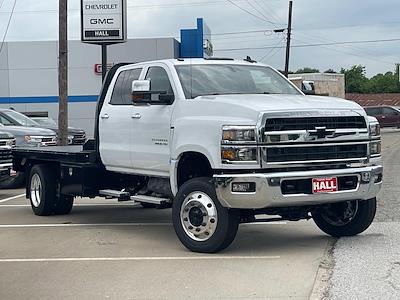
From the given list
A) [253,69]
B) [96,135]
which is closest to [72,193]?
[96,135]

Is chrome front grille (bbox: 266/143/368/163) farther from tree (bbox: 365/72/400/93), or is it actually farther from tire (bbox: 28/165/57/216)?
tree (bbox: 365/72/400/93)

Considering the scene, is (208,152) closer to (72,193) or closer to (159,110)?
(159,110)

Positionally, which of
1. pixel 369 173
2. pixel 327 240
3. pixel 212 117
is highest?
pixel 212 117

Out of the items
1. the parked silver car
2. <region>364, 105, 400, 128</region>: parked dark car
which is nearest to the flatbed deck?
the parked silver car

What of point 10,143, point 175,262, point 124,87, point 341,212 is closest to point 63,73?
point 10,143

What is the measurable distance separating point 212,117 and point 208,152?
42 cm

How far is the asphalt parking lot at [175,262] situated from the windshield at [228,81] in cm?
197

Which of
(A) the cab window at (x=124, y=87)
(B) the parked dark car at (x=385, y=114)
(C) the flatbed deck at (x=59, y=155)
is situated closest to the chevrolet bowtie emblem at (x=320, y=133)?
(A) the cab window at (x=124, y=87)

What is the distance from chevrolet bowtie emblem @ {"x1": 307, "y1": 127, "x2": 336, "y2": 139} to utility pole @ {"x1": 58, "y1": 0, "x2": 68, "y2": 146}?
552 inches

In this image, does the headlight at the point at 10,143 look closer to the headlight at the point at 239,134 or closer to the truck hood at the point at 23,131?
the truck hood at the point at 23,131

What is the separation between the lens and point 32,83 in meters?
39.2

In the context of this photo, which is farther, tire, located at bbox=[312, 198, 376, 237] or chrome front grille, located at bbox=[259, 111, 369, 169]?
tire, located at bbox=[312, 198, 376, 237]

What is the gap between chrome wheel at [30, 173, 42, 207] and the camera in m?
11.7

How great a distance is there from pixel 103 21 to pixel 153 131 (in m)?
15.3
